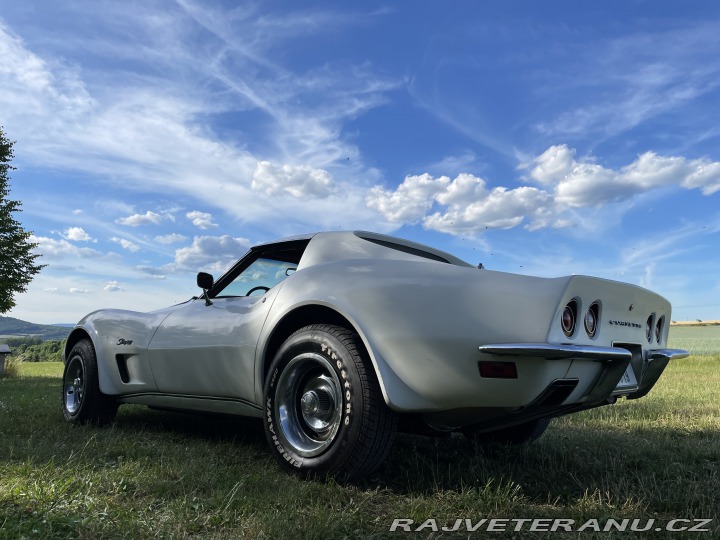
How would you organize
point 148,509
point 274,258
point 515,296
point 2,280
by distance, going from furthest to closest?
point 2,280 → point 274,258 → point 515,296 → point 148,509

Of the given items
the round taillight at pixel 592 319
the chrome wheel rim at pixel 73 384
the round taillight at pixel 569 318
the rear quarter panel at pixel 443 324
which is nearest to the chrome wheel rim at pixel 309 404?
the rear quarter panel at pixel 443 324

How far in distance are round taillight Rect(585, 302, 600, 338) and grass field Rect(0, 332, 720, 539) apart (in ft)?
2.37

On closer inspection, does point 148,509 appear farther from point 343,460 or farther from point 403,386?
point 403,386

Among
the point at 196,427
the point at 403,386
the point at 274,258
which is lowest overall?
the point at 196,427

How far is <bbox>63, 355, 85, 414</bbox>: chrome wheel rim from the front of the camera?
182 inches

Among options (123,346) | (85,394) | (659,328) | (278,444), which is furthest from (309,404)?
(85,394)

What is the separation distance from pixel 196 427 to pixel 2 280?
61.2 ft

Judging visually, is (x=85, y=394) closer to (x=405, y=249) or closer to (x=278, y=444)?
(x=278, y=444)

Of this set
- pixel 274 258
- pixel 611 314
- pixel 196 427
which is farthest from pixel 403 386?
pixel 196 427

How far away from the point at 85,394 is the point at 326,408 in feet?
8.69

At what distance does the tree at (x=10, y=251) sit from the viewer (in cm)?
1952

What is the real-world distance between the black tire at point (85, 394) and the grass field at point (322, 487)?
0.37 meters

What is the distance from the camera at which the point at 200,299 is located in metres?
4.05

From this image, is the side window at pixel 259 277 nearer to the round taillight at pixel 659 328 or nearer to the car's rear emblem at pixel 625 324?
the car's rear emblem at pixel 625 324
